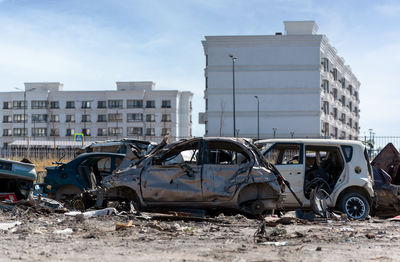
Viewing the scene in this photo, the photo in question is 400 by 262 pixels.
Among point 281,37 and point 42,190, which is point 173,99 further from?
point 42,190

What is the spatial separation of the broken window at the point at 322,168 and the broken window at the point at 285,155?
299 mm

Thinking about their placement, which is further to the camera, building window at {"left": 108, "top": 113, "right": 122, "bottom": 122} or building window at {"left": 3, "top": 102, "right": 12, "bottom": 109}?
building window at {"left": 3, "top": 102, "right": 12, "bottom": 109}

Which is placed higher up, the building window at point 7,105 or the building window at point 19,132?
the building window at point 7,105

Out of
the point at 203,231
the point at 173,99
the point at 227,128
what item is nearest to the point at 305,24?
the point at 227,128

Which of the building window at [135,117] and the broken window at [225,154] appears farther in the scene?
the building window at [135,117]

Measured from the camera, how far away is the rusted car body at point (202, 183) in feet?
40.2

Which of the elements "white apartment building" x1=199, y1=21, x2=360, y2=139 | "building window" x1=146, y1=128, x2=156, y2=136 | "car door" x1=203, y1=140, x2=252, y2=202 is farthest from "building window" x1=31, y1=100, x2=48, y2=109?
"car door" x1=203, y1=140, x2=252, y2=202

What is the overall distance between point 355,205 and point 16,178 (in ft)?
25.0

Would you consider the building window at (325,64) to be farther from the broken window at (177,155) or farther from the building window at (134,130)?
the broken window at (177,155)

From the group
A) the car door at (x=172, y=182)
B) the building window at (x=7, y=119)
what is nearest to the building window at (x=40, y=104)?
the building window at (x=7, y=119)

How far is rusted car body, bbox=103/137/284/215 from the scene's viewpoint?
1226 cm

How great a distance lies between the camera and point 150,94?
102m

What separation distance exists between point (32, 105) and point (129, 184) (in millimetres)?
95475

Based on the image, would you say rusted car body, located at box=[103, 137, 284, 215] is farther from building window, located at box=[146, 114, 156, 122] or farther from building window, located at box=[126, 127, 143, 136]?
building window, located at box=[146, 114, 156, 122]
